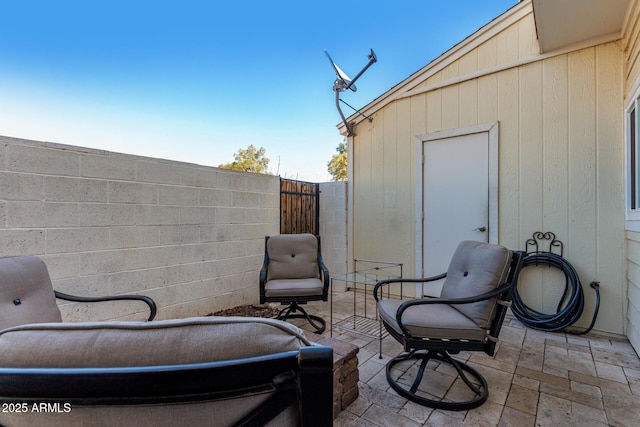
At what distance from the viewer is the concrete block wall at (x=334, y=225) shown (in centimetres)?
433

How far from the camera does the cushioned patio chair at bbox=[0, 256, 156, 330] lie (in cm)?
148

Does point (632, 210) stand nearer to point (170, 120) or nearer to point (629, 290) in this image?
point (629, 290)

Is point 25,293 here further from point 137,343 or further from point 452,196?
point 452,196

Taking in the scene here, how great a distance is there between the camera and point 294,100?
6.45 metres

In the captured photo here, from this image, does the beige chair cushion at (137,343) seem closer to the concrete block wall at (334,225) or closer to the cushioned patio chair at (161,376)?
the cushioned patio chair at (161,376)

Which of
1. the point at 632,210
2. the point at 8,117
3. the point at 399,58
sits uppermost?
the point at 399,58

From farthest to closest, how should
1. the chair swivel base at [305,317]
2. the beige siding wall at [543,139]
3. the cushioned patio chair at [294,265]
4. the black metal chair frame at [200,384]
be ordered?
the cushioned patio chair at [294,265] → the chair swivel base at [305,317] → the beige siding wall at [543,139] → the black metal chair frame at [200,384]

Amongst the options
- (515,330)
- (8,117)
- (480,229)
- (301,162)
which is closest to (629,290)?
(515,330)

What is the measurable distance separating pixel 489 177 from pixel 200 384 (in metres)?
3.59

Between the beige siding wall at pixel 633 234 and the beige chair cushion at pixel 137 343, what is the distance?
10.5 feet

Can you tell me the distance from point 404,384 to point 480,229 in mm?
2151

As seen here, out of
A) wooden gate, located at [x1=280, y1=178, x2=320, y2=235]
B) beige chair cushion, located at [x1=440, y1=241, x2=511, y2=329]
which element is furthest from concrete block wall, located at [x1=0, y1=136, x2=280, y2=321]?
beige chair cushion, located at [x1=440, y1=241, x2=511, y2=329]

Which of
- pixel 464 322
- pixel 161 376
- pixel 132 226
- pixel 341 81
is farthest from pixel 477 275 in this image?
pixel 341 81

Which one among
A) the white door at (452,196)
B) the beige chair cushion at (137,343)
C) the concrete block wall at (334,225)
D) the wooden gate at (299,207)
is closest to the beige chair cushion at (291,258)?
the wooden gate at (299,207)
